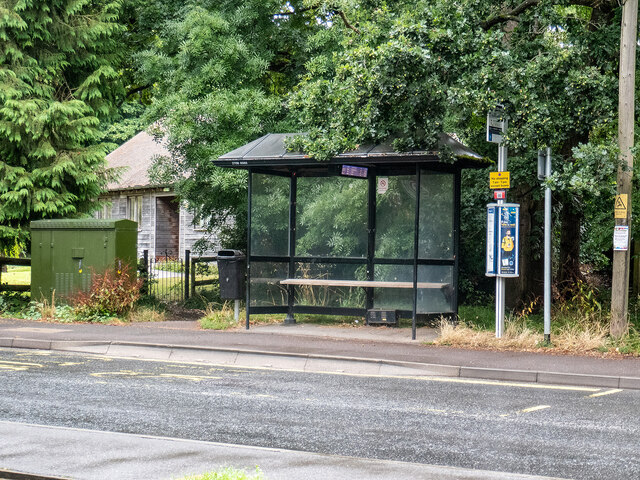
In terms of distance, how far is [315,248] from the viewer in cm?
1549

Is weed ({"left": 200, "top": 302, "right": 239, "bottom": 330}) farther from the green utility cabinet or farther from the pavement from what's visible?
the green utility cabinet

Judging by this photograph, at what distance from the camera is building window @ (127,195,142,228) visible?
127 ft

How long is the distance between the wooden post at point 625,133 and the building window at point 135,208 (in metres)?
28.7

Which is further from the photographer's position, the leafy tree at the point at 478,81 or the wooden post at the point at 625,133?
the leafy tree at the point at 478,81

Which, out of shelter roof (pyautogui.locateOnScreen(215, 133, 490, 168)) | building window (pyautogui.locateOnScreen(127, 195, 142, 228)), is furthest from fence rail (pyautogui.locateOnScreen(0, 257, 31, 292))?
building window (pyautogui.locateOnScreen(127, 195, 142, 228))

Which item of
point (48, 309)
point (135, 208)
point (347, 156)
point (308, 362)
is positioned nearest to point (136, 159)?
point (135, 208)

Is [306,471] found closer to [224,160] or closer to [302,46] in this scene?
[224,160]

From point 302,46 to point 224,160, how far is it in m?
6.49

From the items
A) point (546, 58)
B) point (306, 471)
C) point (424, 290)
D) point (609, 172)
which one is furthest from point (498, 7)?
point (306, 471)

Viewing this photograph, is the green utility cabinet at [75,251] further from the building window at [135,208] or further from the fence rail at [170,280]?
the building window at [135,208]

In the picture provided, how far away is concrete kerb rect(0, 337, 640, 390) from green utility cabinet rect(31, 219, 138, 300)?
12.8 feet

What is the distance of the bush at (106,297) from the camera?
1669 cm

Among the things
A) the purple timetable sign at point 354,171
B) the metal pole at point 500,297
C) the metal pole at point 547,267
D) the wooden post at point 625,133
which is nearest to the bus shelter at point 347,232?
the purple timetable sign at point 354,171

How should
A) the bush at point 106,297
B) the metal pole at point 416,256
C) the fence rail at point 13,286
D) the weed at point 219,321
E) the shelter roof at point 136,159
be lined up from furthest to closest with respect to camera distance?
the shelter roof at point 136,159 → the fence rail at point 13,286 → the bush at point 106,297 → the weed at point 219,321 → the metal pole at point 416,256
